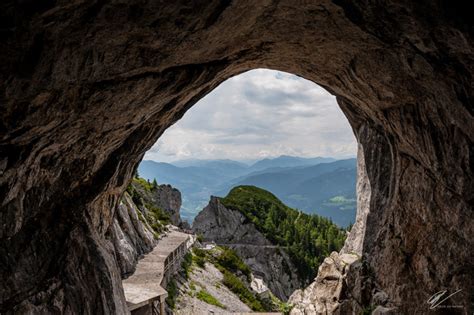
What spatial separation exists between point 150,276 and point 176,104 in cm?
1590

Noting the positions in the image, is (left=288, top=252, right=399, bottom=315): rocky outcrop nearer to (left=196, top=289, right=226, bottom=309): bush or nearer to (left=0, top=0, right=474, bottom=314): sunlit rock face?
(left=0, top=0, right=474, bottom=314): sunlit rock face

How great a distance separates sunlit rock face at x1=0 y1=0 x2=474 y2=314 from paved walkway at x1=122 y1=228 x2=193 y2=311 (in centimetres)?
449

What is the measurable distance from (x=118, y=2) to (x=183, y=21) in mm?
1880

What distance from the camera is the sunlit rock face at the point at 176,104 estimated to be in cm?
809

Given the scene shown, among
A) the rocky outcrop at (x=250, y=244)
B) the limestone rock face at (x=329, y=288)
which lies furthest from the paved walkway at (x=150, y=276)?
the rocky outcrop at (x=250, y=244)

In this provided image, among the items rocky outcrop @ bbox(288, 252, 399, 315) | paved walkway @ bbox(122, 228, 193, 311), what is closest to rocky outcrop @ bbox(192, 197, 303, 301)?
paved walkway @ bbox(122, 228, 193, 311)

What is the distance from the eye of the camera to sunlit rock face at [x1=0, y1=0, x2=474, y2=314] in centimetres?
Answer: 809

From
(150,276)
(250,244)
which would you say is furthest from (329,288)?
(250,244)

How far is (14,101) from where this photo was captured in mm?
8383

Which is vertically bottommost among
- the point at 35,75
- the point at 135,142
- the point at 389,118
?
the point at 135,142

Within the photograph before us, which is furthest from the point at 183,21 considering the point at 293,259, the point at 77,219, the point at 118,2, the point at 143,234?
the point at 293,259

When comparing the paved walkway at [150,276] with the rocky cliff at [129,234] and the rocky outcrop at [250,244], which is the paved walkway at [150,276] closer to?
the rocky cliff at [129,234]

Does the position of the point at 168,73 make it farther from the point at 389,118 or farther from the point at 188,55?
the point at 389,118

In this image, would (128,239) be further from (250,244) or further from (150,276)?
(250,244)
